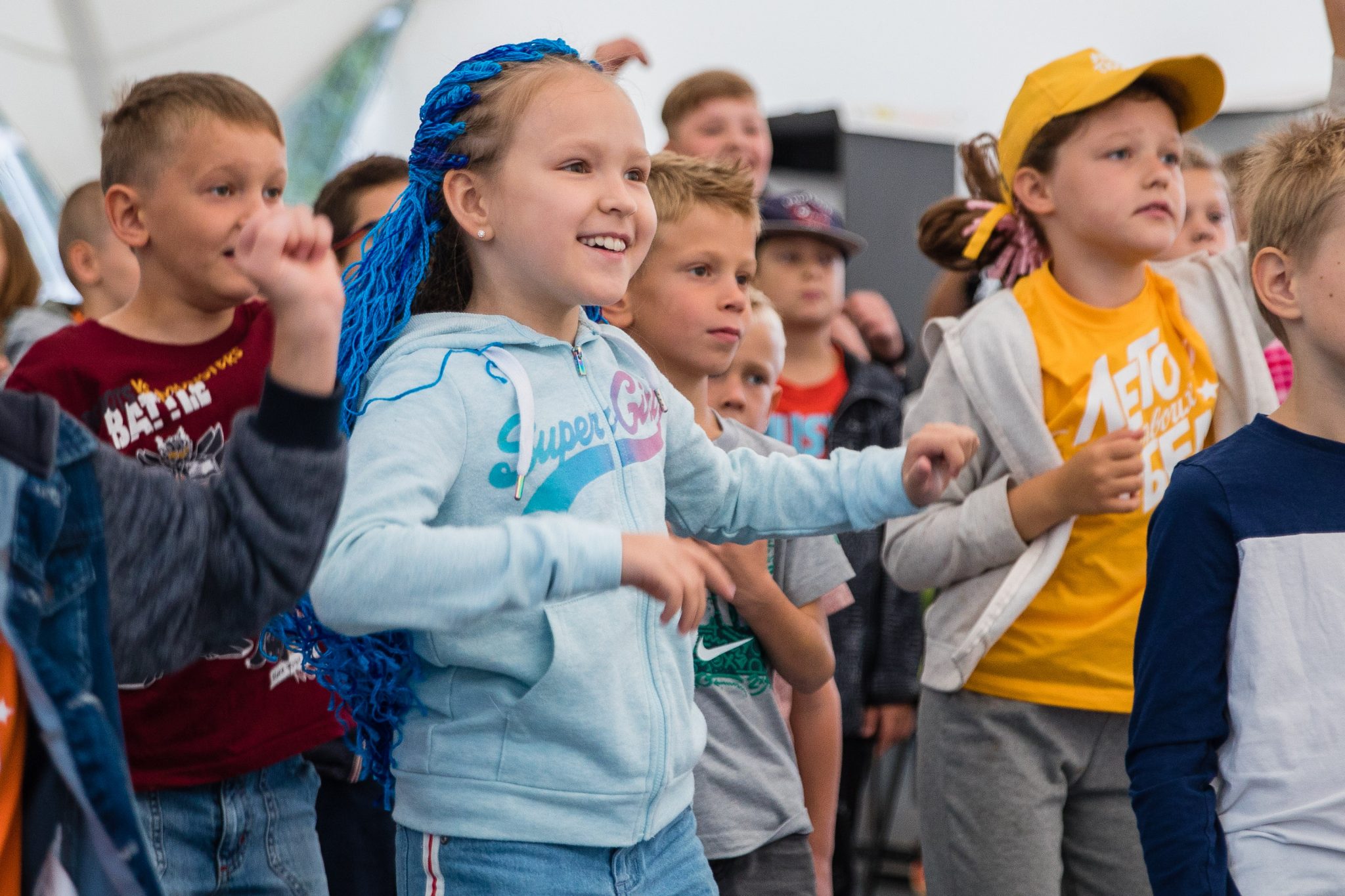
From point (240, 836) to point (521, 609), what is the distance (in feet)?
2.75

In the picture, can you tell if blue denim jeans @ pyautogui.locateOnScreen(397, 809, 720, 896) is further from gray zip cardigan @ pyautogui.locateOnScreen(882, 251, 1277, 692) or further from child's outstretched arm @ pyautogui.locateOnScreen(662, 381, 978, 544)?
gray zip cardigan @ pyautogui.locateOnScreen(882, 251, 1277, 692)

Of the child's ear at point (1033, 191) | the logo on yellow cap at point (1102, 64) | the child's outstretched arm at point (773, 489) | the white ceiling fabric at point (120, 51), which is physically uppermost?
the white ceiling fabric at point (120, 51)

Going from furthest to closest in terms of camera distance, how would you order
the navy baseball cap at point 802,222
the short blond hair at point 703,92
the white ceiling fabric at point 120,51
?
the white ceiling fabric at point 120,51, the short blond hair at point 703,92, the navy baseball cap at point 802,222

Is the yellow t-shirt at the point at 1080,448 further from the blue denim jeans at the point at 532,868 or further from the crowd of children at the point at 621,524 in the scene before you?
the blue denim jeans at the point at 532,868

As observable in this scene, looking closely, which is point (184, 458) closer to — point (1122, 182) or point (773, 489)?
point (773, 489)

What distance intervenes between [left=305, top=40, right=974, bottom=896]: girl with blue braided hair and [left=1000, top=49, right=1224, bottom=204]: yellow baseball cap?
0.99m

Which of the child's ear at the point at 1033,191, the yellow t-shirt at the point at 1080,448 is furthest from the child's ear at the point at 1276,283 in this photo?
the child's ear at the point at 1033,191

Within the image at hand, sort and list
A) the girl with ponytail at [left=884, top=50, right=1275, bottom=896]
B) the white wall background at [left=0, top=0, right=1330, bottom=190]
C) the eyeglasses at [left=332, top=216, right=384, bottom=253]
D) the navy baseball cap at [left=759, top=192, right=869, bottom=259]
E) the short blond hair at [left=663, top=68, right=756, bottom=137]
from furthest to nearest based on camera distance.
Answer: the white wall background at [left=0, top=0, right=1330, bottom=190], the short blond hair at [left=663, top=68, right=756, bottom=137], the navy baseball cap at [left=759, top=192, right=869, bottom=259], the eyeglasses at [left=332, top=216, right=384, bottom=253], the girl with ponytail at [left=884, top=50, right=1275, bottom=896]

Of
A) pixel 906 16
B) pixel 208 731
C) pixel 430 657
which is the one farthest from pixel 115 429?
pixel 906 16

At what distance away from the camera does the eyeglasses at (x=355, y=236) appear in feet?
8.07

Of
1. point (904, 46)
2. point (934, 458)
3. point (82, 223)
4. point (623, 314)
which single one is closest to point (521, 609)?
point (934, 458)

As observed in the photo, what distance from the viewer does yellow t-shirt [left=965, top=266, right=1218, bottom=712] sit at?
202 centimetres

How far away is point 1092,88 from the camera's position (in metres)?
2.17

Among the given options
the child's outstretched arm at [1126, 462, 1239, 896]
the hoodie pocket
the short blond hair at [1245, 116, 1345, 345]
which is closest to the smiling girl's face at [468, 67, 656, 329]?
the hoodie pocket
